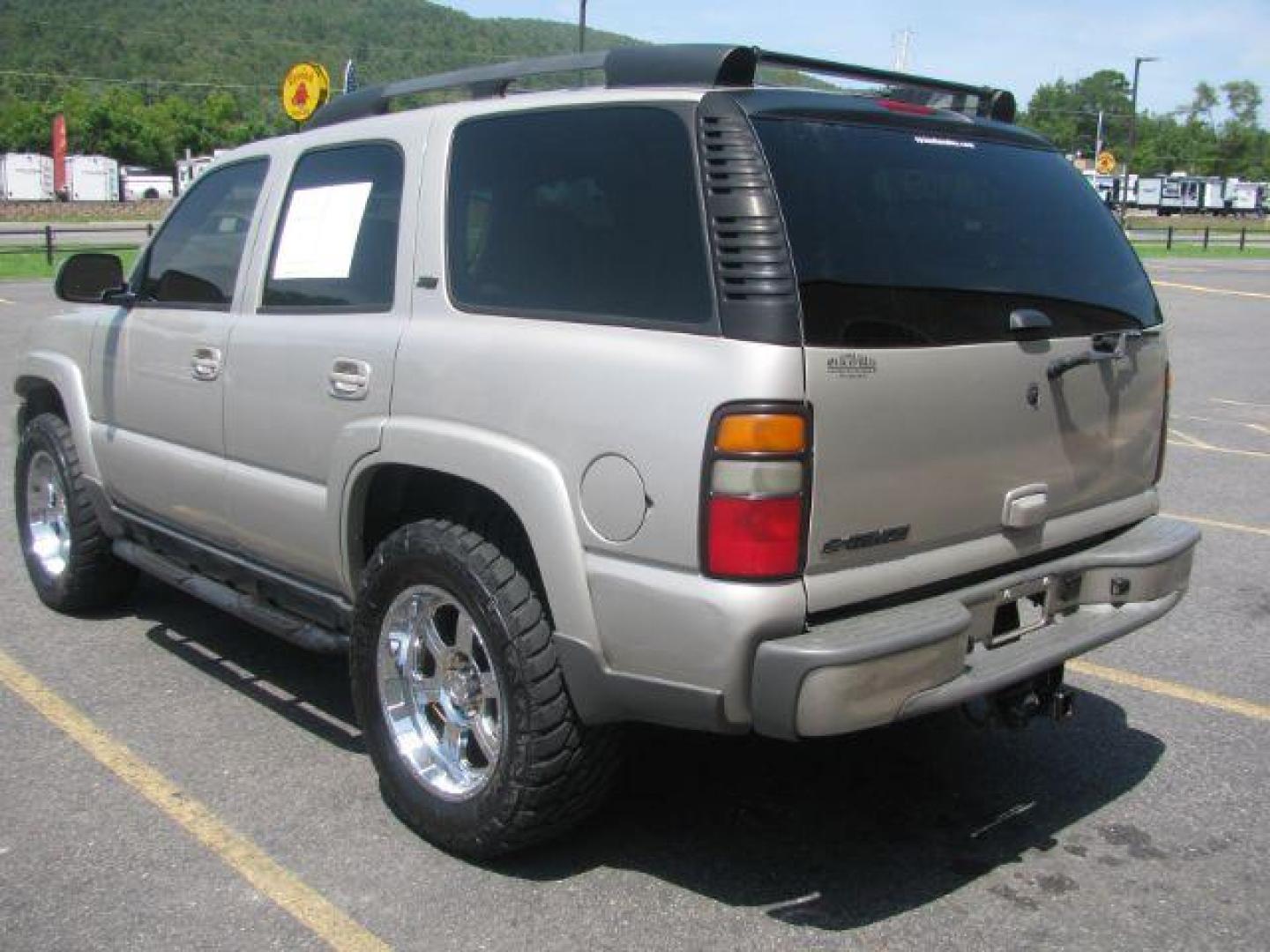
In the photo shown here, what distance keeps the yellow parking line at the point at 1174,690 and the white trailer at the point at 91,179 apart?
7447 cm

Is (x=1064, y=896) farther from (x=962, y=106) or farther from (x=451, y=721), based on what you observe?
(x=962, y=106)

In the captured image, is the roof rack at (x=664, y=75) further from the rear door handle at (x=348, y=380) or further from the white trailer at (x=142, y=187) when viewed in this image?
the white trailer at (x=142, y=187)

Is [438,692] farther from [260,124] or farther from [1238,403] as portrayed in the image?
[260,124]

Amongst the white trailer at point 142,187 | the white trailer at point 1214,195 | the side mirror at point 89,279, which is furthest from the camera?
the white trailer at point 1214,195

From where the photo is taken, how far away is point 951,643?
2936 mm

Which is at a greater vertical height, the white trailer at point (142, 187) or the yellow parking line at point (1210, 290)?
the white trailer at point (142, 187)

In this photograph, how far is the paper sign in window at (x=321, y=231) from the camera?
391 cm

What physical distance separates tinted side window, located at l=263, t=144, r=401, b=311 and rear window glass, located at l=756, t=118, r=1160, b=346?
52.4 inches

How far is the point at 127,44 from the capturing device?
134 meters

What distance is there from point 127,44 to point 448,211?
148218 mm

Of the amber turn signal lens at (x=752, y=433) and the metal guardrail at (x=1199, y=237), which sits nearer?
the amber turn signal lens at (x=752, y=433)

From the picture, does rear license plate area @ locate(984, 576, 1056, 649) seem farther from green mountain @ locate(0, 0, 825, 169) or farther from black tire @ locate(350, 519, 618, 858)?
green mountain @ locate(0, 0, 825, 169)

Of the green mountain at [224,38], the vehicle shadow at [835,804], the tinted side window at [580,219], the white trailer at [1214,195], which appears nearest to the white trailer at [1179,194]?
the white trailer at [1214,195]

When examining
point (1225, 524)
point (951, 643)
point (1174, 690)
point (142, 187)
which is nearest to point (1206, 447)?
point (1225, 524)
